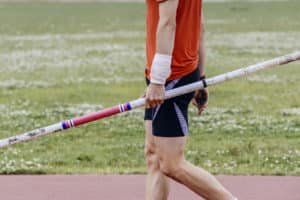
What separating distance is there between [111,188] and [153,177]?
1558 mm

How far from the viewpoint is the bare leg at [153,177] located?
5.90 meters

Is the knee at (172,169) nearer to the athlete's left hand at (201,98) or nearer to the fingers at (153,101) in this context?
the fingers at (153,101)

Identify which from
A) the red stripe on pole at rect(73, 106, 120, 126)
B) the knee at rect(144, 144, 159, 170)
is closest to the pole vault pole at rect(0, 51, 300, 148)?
the red stripe on pole at rect(73, 106, 120, 126)

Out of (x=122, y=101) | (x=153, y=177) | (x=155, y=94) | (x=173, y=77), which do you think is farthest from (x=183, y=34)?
(x=122, y=101)

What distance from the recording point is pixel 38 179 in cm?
789

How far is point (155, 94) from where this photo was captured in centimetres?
541

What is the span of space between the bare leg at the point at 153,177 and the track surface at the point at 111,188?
3.55 ft

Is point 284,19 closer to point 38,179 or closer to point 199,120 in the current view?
point 199,120

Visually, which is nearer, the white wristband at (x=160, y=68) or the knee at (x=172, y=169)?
the white wristband at (x=160, y=68)

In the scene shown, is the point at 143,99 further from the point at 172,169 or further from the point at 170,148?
the point at 172,169

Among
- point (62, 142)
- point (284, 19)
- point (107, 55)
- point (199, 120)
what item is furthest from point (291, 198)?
point (284, 19)

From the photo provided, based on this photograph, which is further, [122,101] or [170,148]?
[122,101]

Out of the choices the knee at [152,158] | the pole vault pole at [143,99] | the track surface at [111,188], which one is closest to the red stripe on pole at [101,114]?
the pole vault pole at [143,99]

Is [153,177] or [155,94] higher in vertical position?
[155,94]
